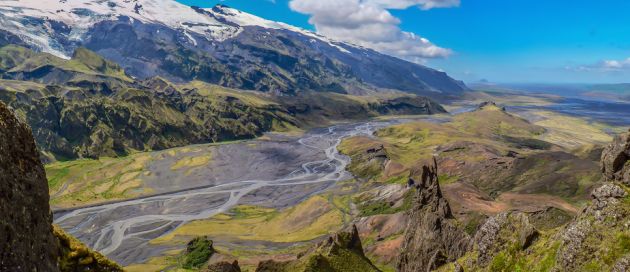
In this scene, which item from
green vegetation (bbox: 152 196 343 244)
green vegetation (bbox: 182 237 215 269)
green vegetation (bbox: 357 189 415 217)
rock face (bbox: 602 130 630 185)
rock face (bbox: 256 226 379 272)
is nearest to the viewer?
rock face (bbox: 602 130 630 185)

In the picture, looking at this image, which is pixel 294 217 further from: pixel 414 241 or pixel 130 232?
pixel 414 241

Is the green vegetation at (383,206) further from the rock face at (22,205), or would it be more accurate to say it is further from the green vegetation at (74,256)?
the rock face at (22,205)

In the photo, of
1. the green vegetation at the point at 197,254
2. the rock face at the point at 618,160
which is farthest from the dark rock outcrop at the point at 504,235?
the green vegetation at the point at 197,254

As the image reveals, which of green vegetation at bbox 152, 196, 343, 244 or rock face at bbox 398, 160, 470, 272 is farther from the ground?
rock face at bbox 398, 160, 470, 272

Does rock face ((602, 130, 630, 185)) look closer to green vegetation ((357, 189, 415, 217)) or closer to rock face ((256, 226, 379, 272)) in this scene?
rock face ((256, 226, 379, 272))

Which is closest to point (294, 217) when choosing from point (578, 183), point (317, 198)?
point (317, 198)

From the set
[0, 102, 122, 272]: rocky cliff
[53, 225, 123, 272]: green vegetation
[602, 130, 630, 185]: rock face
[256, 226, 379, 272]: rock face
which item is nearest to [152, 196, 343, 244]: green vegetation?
[256, 226, 379, 272]: rock face

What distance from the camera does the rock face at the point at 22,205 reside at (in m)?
14.7

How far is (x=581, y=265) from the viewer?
28.7 meters

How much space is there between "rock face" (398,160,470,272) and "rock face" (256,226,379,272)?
6695 millimetres

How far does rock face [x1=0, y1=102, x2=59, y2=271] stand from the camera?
14.7m

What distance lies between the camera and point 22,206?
52.5 feet

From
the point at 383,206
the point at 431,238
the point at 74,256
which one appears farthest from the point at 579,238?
the point at 383,206

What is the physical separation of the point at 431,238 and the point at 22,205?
61340 millimetres
